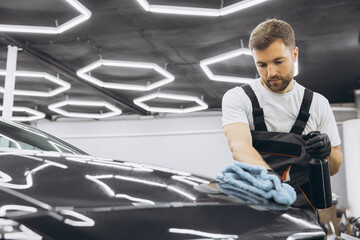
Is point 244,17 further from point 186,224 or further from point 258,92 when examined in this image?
point 186,224

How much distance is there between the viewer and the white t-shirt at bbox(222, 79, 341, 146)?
1.46 metres

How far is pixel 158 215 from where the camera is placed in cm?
63

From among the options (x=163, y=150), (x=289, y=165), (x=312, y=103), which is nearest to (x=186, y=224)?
(x=289, y=165)

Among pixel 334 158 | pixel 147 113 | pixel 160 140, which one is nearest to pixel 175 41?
pixel 334 158

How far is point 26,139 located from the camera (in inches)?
49.8

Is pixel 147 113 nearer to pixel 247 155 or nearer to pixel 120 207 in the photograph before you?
pixel 247 155

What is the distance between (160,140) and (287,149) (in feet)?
33.8

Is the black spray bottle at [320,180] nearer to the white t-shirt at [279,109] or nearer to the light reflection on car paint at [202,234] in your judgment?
the white t-shirt at [279,109]

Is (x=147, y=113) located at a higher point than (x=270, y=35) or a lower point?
higher

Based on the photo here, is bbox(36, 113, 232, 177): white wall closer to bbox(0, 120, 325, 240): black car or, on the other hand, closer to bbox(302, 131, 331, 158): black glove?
bbox(302, 131, 331, 158): black glove

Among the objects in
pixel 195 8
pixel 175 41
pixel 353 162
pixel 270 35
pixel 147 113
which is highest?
pixel 175 41

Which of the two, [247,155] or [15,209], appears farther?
[247,155]

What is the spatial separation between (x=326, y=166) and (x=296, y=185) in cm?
23

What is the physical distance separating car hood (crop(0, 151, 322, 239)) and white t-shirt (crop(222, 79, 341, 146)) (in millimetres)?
684
